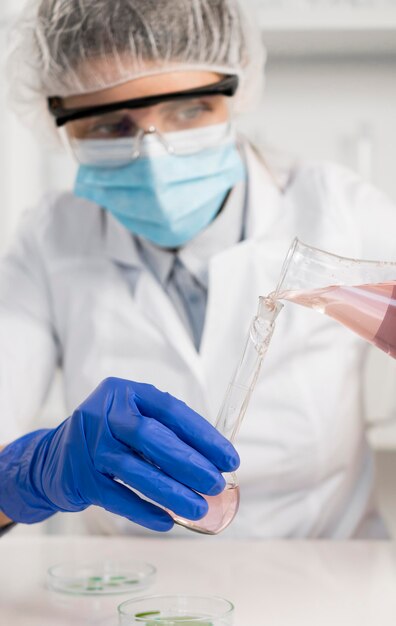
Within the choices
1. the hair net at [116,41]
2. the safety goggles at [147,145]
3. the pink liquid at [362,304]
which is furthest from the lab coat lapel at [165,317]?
the pink liquid at [362,304]

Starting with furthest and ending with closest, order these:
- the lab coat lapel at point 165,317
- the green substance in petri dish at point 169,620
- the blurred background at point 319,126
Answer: the blurred background at point 319,126
the lab coat lapel at point 165,317
the green substance in petri dish at point 169,620

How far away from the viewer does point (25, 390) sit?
1495 millimetres

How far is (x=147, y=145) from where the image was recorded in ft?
4.29

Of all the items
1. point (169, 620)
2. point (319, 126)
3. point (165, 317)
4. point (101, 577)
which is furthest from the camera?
point (319, 126)

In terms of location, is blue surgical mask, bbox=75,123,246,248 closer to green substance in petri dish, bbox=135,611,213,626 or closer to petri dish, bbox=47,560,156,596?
petri dish, bbox=47,560,156,596

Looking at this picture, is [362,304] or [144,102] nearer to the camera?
[362,304]

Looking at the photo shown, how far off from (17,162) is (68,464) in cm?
149

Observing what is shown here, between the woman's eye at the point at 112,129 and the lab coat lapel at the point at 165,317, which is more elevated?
the woman's eye at the point at 112,129

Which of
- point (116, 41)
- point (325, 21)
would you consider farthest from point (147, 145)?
point (325, 21)

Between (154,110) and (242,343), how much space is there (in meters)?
0.42

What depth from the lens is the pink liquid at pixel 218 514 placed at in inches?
38.9

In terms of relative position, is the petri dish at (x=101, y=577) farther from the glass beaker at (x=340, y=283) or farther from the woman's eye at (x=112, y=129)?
the woman's eye at (x=112, y=129)

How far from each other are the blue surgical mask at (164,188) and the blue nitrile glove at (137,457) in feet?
1.39

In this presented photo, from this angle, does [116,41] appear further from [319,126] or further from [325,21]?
[319,126]
